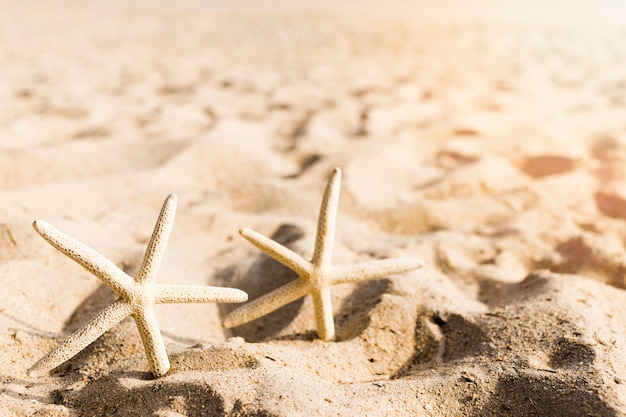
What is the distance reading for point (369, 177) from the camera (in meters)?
2.94

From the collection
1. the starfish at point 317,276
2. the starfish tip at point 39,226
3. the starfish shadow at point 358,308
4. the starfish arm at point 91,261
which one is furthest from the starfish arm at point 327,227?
the starfish tip at point 39,226

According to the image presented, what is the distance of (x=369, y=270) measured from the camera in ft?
5.76

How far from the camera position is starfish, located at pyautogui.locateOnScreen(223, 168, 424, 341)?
5.41 ft

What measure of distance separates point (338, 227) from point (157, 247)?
1.04 metres

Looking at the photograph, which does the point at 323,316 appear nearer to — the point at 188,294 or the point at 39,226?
the point at 188,294

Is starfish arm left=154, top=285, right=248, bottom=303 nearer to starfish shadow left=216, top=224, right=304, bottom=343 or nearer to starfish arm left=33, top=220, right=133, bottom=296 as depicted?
starfish arm left=33, top=220, right=133, bottom=296

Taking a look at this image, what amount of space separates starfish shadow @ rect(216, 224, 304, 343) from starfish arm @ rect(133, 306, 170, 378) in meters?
0.38

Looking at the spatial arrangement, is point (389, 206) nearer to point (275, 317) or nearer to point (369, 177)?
point (369, 177)

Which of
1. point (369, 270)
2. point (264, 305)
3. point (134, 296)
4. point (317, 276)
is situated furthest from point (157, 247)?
point (369, 270)

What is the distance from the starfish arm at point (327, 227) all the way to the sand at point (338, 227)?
0.24m

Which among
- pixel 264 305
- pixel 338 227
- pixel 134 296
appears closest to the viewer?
pixel 134 296

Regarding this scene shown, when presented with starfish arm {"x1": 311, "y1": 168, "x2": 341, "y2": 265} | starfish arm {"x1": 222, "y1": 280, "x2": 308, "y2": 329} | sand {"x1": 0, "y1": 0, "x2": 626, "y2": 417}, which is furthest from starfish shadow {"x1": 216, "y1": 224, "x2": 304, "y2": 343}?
starfish arm {"x1": 311, "y1": 168, "x2": 341, "y2": 265}

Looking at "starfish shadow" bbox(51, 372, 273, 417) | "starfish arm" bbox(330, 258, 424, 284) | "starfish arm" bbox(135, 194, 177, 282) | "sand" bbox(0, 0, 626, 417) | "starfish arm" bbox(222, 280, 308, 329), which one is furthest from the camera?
"starfish arm" bbox(330, 258, 424, 284)

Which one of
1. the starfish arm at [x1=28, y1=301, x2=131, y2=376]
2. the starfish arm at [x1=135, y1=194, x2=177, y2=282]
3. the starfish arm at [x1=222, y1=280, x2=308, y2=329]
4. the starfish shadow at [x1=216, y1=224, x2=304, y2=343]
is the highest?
the starfish arm at [x1=135, y1=194, x2=177, y2=282]
